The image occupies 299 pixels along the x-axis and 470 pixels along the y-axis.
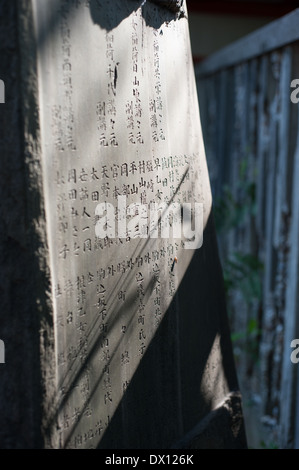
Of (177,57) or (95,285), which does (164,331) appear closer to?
(95,285)

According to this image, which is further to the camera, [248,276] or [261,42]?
[248,276]

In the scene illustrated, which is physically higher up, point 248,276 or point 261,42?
point 261,42

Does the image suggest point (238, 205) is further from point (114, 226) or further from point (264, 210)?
point (114, 226)

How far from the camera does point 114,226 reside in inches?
78.6

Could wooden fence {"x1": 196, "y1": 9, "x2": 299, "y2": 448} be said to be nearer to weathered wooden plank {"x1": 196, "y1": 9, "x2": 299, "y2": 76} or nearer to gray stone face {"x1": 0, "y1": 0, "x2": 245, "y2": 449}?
weathered wooden plank {"x1": 196, "y1": 9, "x2": 299, "y2": 76}

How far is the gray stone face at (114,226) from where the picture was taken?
1.68m

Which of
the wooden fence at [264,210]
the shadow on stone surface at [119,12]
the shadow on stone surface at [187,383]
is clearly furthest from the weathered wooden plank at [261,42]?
the shadow on stone surface at [187,383]

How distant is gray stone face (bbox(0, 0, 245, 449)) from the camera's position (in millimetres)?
1683

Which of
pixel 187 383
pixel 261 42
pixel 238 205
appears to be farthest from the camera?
pixel 238 205

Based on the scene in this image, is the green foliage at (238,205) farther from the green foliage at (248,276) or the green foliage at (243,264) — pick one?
the green foliage at (248,276)

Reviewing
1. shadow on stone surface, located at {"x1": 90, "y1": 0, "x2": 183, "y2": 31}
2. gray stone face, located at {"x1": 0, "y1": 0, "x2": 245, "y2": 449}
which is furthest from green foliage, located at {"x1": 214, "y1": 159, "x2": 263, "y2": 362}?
shadow on stone surface, located at {"x1": 90, "y1": 0, "x2": 183, "y2": 31}

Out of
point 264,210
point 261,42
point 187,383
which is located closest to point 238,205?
point 264,210

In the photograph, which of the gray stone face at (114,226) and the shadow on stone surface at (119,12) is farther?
the shadow on stone surface at (119,12)
